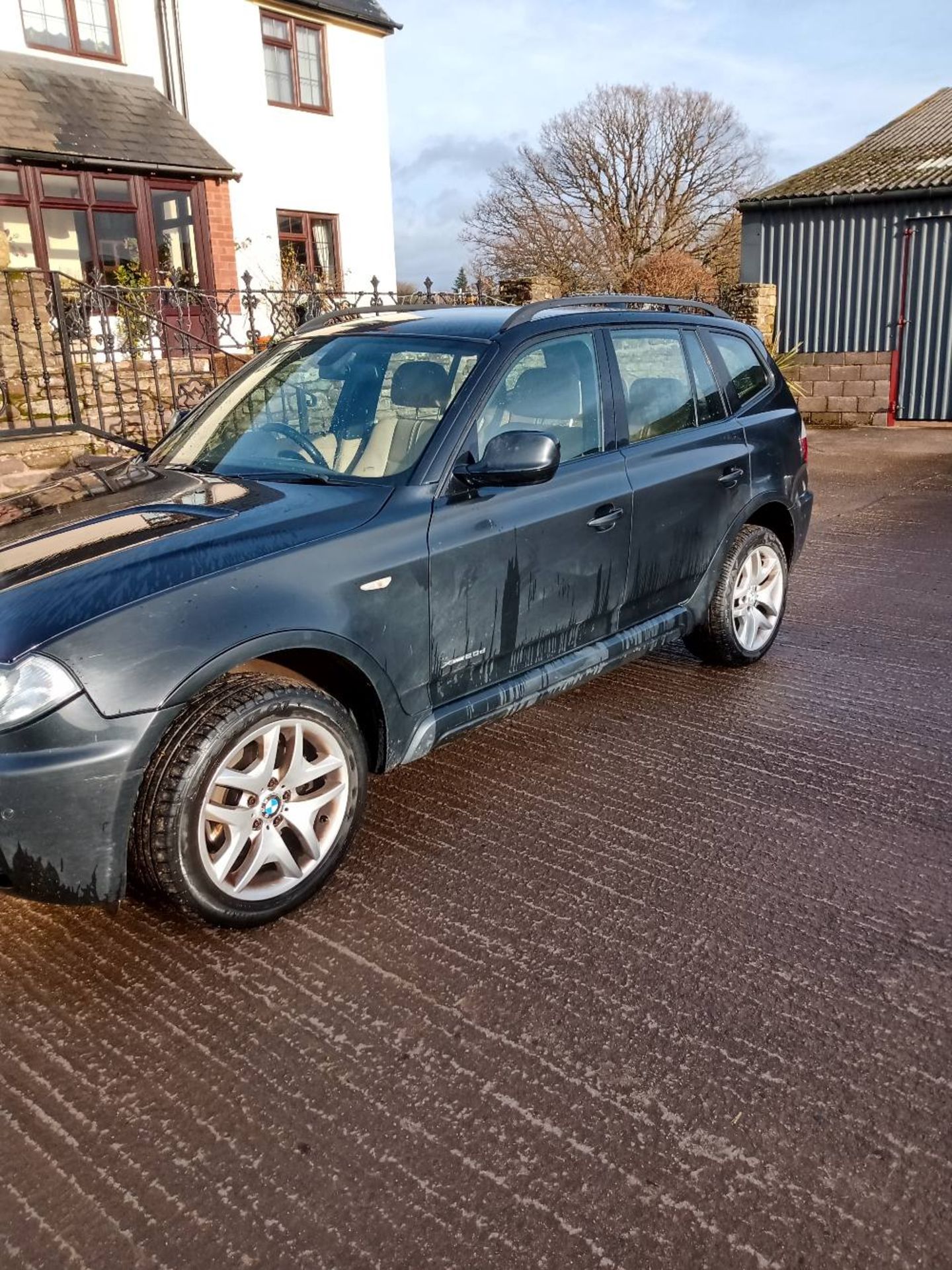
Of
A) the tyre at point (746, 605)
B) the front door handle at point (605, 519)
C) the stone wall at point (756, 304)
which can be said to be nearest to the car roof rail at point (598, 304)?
the front door handle at point (605, 519)

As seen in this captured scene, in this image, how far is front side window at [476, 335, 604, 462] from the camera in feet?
12.6

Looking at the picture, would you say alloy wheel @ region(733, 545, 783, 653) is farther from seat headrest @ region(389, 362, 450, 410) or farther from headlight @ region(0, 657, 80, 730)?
headlight @ region(0, 657, 80, 730)

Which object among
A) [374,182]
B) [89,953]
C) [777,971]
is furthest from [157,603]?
[374,182]

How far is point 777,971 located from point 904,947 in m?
0.40

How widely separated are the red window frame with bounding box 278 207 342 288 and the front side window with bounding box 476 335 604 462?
1684cm

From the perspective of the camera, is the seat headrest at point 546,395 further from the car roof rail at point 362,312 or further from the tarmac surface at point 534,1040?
the tarmac surface at point 534,1040

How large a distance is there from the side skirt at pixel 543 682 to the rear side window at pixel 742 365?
1280 millimetres

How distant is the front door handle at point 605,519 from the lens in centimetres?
409

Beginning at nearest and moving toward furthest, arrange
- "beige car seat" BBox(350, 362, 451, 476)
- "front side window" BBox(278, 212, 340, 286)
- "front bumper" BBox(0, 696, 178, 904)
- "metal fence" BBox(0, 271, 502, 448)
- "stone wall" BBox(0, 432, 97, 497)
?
"front bumper" BBox(0, 696, 178, 904), "beige car seat" BBox(350, 362, 451, 476), "stone wall" BBox(0, 432, 97, 497), "metal fence" BBox(0, 271, 502, 448), "front side window" BBox(278, 212, 340, 286)

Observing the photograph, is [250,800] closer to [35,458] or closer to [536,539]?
[536,539]

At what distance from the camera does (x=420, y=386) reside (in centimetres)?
382

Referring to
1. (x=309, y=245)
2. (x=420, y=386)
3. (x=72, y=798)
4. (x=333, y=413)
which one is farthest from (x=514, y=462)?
(x=309, y=245)

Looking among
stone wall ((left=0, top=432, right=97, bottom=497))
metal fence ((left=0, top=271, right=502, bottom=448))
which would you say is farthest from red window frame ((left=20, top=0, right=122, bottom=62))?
stone wall ((left=0, top=432, right=97, bottom=497))

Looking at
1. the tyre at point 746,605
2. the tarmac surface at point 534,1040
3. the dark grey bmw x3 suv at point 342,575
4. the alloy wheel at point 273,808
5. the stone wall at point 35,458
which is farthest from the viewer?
the stone wall at point 35,458
